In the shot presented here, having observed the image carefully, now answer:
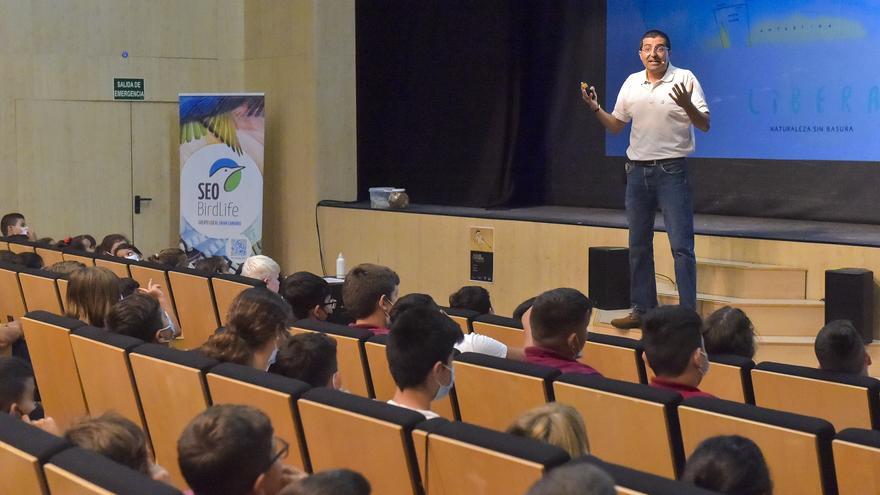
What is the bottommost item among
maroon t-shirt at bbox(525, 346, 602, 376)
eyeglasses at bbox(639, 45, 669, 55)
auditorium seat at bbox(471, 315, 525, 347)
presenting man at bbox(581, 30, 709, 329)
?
auditorium seat at bbox(471, 315, 525, 347)

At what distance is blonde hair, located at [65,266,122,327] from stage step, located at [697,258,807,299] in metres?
3.65

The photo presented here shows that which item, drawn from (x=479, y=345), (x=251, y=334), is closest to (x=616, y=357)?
(x=479, y=345)

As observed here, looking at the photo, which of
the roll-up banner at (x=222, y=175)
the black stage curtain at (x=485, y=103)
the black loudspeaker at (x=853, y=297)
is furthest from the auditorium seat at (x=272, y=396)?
the roll-up banner at (x=222, y=175)

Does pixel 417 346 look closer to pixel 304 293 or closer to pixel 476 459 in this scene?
pixel 476 459

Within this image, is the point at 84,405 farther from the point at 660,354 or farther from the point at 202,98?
the point at 202,98

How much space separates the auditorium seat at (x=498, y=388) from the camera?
2.87 meters

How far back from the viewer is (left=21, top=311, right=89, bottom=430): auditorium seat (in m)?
3.71

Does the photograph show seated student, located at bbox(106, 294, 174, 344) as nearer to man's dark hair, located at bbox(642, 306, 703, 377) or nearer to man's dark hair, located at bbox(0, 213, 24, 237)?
man's dark hair, located at bbox(642, 306, 703, 377)

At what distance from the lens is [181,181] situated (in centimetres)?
960

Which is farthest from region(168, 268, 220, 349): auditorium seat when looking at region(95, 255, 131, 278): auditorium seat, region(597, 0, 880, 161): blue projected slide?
region(597, 0, 880, 161): blue projected slide

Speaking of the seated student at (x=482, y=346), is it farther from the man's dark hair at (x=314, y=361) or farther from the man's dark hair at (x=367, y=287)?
the man's dark hair at (x=314, y=361)

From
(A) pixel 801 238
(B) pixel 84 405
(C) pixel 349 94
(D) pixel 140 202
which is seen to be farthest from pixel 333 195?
(B) pixel 84 405

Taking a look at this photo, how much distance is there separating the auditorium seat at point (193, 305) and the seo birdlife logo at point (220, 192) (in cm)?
388

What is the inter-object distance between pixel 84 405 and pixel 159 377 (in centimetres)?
85
